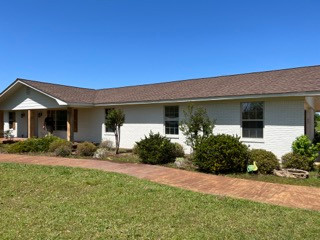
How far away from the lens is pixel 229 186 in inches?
303

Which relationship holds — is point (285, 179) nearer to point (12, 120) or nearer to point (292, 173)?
point (292, 173)

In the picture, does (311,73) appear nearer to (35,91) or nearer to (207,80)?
(207,80)

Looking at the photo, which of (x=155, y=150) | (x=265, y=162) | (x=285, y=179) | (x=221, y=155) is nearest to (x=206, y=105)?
(x=155, y=150)

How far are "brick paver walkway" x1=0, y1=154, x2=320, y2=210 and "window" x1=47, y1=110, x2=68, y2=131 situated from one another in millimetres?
10491

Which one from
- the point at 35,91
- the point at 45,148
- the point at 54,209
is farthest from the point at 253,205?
the point at 35,91

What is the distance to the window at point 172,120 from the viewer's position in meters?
14.5

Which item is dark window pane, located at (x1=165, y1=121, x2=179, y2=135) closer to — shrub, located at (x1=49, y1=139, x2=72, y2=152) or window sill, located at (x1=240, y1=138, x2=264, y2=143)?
window sill, located at (x1=240, y1=138, x2=264, y2=143)

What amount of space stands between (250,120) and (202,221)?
813cm

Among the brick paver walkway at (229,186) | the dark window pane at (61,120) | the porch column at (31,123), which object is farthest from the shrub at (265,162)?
the porch column at (31,123)

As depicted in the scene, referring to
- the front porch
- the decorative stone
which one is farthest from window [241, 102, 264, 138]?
the front porch

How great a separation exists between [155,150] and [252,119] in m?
4.74

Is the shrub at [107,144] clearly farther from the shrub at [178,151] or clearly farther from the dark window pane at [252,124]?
the dark window pane at [252,124]

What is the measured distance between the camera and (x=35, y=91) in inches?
726

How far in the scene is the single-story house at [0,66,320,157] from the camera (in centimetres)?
1102
